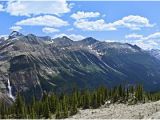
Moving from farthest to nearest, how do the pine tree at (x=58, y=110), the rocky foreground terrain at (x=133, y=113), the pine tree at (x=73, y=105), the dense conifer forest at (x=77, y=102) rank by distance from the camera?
the dense conifer forest at (x=77, y=102) → the pine tree at (x=73, y=105) → the pine tree at (x=58, y=110) → the rocky foreground terrain at (x=133, y=113)

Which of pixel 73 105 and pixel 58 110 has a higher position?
pixel 73 105

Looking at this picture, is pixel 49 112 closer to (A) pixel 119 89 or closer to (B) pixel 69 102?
(B) pixel 69 102

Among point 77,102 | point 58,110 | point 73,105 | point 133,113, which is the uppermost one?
point 77,102

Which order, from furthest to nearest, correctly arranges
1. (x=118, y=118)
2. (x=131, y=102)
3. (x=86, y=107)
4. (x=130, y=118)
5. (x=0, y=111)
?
(x=0, y=111), (x=86, y=107), (x=131, y=102), (x=118, y=118), (x=130, y=118)

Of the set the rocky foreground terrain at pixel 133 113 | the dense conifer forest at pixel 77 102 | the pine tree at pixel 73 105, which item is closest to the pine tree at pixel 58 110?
the dense conifer forest at pixel 77 102

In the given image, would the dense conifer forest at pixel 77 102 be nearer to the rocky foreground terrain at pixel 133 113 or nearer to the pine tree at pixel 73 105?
the pine tree at pixel 73 105

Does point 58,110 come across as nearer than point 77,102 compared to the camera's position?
Yes

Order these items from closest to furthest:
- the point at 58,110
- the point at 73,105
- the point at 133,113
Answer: the point at 133,113, the point at 58,110, the point at 73,105

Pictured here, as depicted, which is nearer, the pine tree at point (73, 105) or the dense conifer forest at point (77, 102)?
the pine tree at point (73, 105)

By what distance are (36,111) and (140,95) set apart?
3981cm

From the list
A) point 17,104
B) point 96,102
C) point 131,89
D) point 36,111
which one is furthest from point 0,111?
point 131,89

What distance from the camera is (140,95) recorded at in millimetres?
127750

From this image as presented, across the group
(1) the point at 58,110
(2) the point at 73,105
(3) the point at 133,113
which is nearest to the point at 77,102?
(2) the point at 73,105

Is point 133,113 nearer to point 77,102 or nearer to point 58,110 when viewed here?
point 58,110
